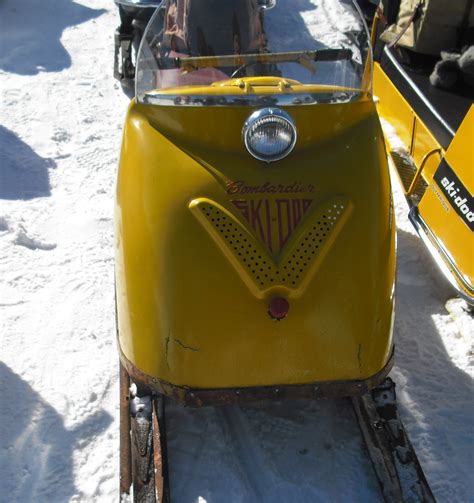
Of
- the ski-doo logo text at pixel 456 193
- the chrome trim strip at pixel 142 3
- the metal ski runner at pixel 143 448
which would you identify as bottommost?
the metal ski runner at pixel 143 448

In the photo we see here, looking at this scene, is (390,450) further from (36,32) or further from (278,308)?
(36,32)

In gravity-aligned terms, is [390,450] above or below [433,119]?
below

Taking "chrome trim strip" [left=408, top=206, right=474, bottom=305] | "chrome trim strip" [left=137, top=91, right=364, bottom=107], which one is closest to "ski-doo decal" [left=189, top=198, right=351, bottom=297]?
"chrome trim strip" [left=137, top=91, right=364, bottom=107]

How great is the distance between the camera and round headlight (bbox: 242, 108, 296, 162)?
7.93 ft

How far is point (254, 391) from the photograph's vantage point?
2348 mm

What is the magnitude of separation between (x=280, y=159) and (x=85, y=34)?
527 centimetres

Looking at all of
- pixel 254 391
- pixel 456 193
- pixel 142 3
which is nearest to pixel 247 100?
pixel 254 391

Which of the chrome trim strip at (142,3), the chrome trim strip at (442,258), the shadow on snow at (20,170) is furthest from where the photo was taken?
the chrome trim strip at (142,3)

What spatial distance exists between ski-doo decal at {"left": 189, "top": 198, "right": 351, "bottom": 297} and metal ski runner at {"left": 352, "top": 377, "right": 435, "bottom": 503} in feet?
2.09

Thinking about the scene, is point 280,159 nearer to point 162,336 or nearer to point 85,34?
point 162,336

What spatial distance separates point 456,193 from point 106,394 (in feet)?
6.73

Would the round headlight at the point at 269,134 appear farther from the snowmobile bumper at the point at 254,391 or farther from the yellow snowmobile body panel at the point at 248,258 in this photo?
the snowmobile bumper at the point at 254,391

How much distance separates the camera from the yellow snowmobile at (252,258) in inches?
91.0

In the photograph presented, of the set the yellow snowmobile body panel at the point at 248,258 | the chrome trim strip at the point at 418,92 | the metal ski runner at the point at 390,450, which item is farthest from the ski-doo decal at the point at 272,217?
the chrome trim strip at the point at 418,92
